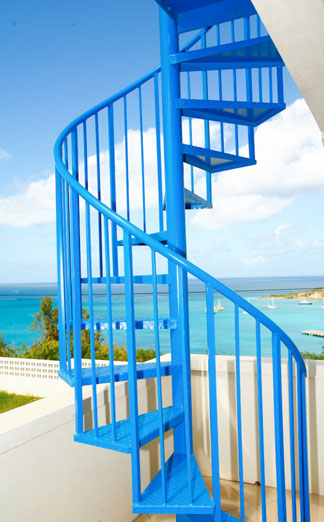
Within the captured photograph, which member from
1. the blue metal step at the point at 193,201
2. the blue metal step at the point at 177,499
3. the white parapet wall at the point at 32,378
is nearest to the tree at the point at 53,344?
the white parapet wall at the point at 32,378

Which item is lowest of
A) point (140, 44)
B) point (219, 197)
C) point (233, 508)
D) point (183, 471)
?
point (233, 508)

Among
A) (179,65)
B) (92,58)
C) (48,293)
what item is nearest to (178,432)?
(179,65)

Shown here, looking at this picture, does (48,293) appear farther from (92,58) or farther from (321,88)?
(321,88)

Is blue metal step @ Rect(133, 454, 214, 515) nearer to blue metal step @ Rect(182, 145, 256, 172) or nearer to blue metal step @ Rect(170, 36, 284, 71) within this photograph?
blue metal step @ Rect(182, 145, 256, 172)

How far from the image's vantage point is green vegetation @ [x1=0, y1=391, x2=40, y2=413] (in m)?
3.75

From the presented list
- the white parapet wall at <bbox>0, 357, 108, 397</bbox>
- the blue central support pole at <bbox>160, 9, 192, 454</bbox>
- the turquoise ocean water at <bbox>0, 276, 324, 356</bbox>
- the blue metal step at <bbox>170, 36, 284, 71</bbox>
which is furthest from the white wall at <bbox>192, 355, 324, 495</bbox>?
the turquoise ocean water at <bbox>0, 276, 324, 356</bbox>

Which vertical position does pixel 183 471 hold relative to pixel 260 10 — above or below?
below

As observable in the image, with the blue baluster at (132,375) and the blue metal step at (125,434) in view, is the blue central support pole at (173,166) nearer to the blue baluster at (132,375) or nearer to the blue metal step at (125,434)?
the blue metal step at (125,434)

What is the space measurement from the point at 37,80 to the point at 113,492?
34.0 feet

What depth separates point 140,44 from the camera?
372 inches

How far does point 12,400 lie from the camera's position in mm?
3770

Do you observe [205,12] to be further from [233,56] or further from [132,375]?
[132,375]

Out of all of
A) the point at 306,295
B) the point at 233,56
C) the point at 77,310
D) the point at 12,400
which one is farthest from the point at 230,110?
the point at 306,295

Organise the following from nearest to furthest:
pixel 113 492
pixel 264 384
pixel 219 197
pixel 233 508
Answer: pixel 113 492 < pixel 233 508 < pixel 264 384 < pixel 219 197
